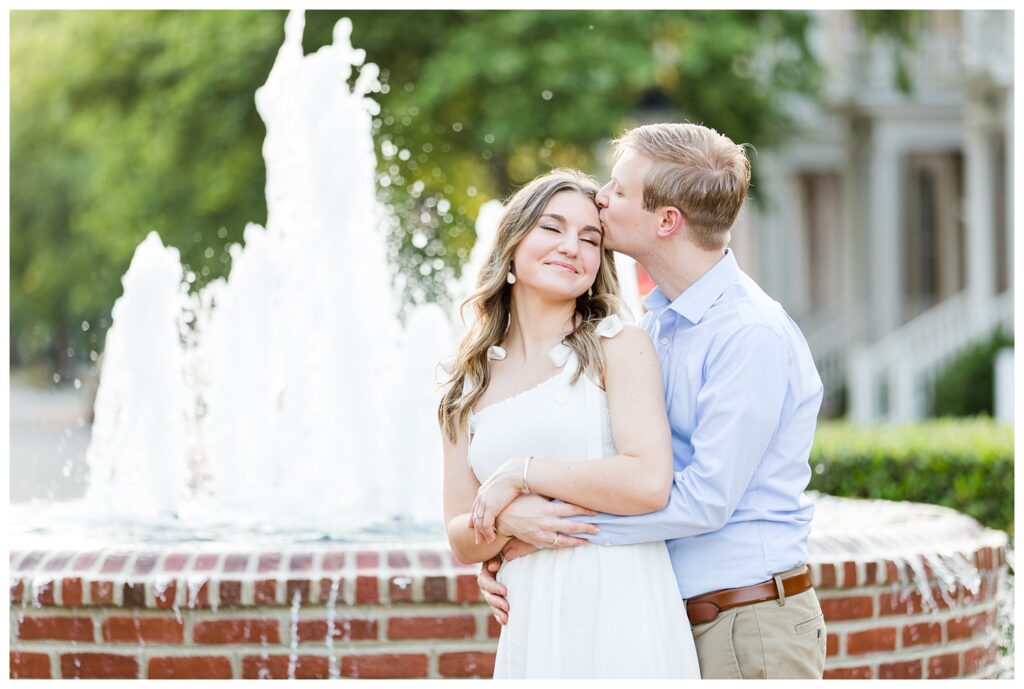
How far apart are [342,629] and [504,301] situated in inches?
59.1

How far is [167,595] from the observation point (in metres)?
4.31

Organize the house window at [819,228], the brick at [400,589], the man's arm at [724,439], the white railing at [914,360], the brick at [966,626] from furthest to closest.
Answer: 1. the house window at [819,228]
2. the white railing at [914,360]
3. the brick at [966,626]
4. the brick at [400,589]
5. the man's arm at [724,439]

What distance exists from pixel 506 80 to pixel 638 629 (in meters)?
11.9

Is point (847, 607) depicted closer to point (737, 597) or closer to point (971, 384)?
point (737, 597)

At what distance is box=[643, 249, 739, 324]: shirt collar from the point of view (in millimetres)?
3104

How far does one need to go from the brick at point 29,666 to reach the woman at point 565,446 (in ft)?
6.16

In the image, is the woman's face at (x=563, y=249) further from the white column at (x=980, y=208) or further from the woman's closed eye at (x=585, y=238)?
the white column at (x=980, y=208)

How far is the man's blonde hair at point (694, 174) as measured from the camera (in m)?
3.06

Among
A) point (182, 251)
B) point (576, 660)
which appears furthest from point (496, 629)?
point (182, 251)

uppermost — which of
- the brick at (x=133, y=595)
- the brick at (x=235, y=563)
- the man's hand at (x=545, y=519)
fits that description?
the man's hand at (x=545, y=519)

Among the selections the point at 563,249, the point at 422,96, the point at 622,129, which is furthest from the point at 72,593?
the point at 422,96

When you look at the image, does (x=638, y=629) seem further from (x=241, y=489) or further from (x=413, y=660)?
(x=241, y=489)

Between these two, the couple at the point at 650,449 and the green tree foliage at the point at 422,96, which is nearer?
the couple at the point at 650,449

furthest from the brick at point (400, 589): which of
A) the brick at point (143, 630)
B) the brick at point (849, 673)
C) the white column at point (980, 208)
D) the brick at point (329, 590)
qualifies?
the white column at point (980, 208)
